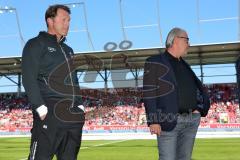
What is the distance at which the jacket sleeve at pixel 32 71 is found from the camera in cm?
387

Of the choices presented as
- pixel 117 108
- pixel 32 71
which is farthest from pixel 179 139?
pixel 117 108

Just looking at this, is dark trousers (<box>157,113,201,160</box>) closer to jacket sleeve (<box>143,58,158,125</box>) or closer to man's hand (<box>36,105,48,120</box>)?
jacket sleeve (<box>143,58,158,125</box>)

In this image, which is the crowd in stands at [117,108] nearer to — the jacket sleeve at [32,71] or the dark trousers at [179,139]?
the dark trousers at [179,139]

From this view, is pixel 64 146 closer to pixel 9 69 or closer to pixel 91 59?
pixel 91 59

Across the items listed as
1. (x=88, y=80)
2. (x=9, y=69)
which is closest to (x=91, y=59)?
(x=88, y=80)

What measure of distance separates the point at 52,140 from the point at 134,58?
96.9 ft

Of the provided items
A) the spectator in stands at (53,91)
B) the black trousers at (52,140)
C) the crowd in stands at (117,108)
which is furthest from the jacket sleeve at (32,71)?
the crowd in stands at (117,108)

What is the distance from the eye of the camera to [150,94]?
455cm

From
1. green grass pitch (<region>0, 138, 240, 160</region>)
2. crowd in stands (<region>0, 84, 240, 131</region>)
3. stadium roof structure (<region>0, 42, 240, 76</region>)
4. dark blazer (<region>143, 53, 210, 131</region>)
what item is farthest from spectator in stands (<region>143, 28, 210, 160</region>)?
crowd in stands (<region>0, 84, 240, 131</region>)

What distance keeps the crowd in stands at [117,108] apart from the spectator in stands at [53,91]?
94.3 ft

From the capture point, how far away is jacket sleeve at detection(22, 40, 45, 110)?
387 cm

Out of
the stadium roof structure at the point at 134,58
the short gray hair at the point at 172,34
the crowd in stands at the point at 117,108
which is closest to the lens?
the short gray hair at the point at 172,34

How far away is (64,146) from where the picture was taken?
161 inches

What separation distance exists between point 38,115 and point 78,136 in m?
0.43
